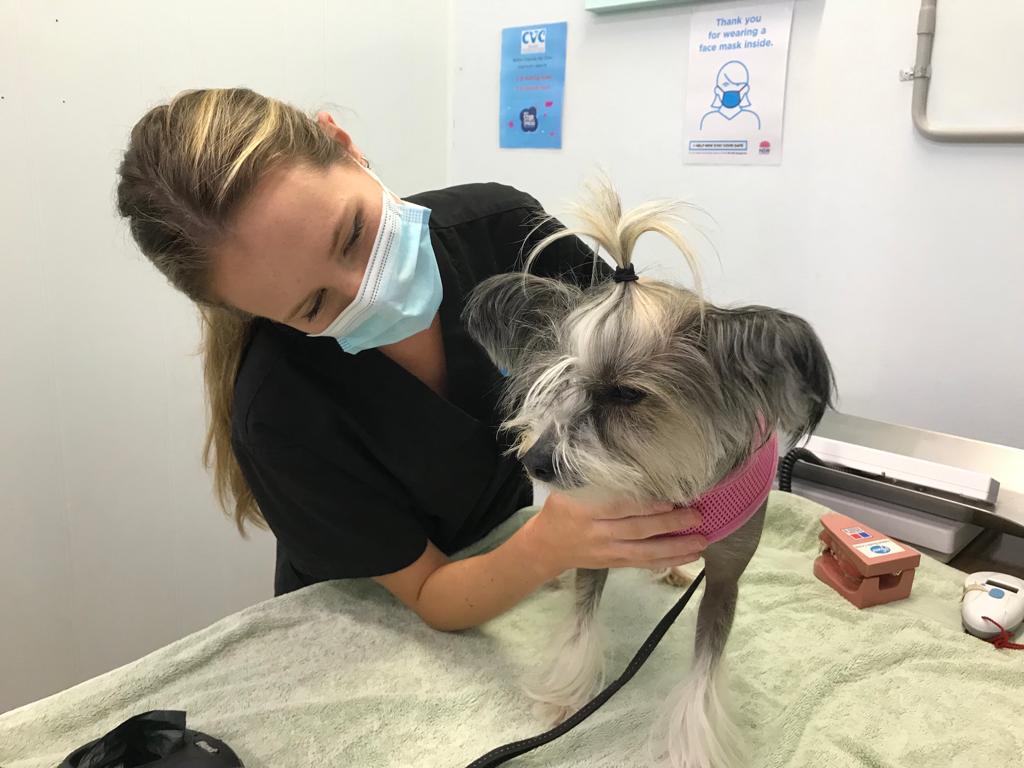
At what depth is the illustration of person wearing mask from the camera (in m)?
1.79

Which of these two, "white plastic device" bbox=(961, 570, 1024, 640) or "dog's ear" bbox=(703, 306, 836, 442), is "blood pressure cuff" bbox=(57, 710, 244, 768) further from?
"white plastic device" bbox=(961, 570, 1024, 640)

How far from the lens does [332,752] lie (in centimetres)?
95

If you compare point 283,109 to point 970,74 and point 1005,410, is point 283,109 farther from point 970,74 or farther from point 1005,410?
point 1005,410

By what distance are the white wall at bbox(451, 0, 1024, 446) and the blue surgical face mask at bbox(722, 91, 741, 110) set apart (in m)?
0.13

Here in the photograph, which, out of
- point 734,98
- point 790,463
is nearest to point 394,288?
point 790,463

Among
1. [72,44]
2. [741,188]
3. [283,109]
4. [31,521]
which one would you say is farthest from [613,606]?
[72,44]

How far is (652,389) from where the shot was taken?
2.72 ft

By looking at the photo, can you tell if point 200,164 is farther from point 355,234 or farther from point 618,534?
point 618,534

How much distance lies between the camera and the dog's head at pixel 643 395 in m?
0.82

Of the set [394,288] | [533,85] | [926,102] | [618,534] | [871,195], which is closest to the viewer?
[618,534]

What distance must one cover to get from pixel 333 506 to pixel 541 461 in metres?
0.44

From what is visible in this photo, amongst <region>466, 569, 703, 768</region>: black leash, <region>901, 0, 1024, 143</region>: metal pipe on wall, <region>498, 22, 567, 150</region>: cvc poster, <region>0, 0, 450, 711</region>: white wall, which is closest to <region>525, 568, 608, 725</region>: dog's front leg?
<region>466, 569, 703, 768</region>: black leash

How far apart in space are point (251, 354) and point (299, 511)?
10.5 inches

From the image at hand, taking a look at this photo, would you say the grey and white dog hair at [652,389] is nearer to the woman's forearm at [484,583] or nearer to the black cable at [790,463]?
the woman's forearm at [484,583]
